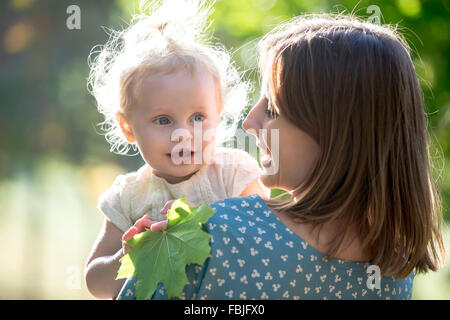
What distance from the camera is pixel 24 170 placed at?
33.3 feet

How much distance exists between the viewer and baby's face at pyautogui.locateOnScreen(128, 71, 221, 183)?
7.20 feet

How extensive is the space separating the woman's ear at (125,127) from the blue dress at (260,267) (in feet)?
2.48

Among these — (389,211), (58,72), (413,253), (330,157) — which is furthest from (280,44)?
(58,72)

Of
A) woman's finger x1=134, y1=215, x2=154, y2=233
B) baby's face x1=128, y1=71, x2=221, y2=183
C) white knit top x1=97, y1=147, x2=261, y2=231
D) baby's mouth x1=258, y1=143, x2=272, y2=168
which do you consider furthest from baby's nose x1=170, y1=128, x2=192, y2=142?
woman's finger x1=134, y1=215, x2=154, y2=233

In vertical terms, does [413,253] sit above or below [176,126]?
below

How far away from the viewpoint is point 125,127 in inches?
95.2

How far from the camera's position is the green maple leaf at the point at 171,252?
5.32 ft

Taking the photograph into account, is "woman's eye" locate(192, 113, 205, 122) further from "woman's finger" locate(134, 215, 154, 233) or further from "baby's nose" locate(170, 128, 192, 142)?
"woman's finger" locate(134, 215, 154, 233)

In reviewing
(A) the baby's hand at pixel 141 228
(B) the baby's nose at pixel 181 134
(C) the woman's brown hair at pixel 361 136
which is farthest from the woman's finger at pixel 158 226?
(B) the baby's nose at pixel 181 134

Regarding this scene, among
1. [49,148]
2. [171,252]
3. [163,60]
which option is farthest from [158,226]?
[49,148]

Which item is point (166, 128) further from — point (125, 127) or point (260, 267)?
point (260, 267)
